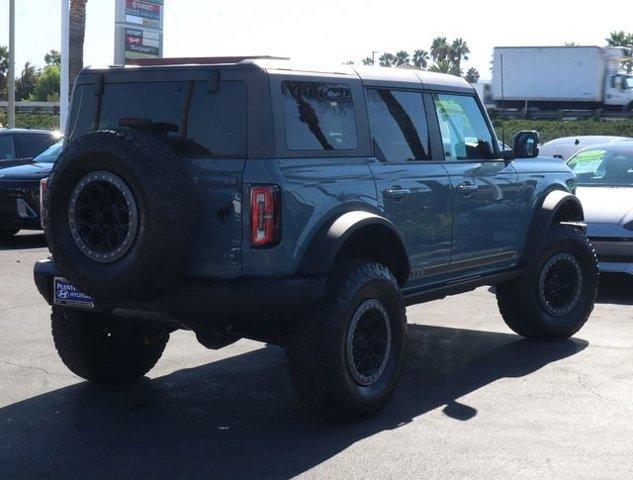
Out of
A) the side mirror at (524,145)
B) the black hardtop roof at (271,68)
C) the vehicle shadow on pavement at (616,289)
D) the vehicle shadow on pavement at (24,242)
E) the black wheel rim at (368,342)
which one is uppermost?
the black hardtop roof at (271,68)

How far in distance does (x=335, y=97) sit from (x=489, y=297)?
15.5ft

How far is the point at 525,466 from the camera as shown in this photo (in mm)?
5062

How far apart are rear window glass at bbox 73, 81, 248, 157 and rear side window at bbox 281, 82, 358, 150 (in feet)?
0.92

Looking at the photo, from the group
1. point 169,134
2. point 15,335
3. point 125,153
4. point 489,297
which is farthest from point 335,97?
point 489,297

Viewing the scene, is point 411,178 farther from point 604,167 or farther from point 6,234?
point 6,234

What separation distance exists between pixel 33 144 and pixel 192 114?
35.8 feet

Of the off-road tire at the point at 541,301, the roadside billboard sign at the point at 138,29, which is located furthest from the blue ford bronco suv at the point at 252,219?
the roadside billboard sign at the point at 138,29

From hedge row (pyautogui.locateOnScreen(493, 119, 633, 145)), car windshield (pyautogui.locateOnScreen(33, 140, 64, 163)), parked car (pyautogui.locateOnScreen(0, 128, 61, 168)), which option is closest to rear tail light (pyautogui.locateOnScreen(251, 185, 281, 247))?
car windshield (pyautogui.locateOnScreen(33, 140, 64, 163))

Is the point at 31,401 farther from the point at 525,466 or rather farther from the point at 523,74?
the point at 523,74

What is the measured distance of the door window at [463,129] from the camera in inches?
284

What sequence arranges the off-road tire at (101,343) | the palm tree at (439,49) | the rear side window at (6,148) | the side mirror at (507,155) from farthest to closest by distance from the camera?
1. the palm tree at (439,49)
2. the rear side window at (6,148)
3. the side mirror at (507,155)
4. the off-road tire at (101,343)

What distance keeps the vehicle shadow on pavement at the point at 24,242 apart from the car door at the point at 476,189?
26.1 ft

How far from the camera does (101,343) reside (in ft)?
21.6

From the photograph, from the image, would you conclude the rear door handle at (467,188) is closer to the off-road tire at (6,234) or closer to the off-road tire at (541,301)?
the off-road tire at (541,301)
